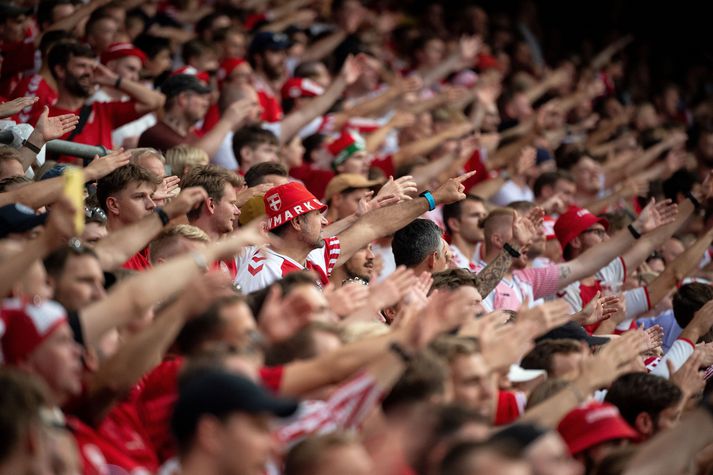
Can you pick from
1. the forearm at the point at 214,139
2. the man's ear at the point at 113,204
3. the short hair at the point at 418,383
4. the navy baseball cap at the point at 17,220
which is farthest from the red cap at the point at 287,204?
the short hair at the point at 418,383

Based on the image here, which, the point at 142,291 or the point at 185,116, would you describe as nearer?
the point at 142,291

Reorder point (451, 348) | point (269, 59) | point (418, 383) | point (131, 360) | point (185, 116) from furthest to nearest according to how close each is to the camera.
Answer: point (269, 59), point (185, 116), point (451, 348), point (418, 383), point (131, 360)

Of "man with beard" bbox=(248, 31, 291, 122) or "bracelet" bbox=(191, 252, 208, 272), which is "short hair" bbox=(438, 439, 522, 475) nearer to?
"bracelet" bbox=(191, 252, 208, 272)

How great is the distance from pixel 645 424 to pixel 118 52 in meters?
5.33

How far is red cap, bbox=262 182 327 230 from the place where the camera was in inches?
260

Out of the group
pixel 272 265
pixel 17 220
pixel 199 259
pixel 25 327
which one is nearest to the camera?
pixel 25 327

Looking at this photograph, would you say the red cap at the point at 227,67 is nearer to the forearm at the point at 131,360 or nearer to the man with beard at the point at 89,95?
the man with beard at the point at 89,95

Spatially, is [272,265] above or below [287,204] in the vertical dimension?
below

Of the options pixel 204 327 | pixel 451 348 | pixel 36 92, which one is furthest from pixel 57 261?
pixel 36 92

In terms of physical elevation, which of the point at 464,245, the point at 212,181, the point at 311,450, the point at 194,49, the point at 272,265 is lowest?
the point at 464,245

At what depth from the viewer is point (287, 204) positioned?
6.64 m

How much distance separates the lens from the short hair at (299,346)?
454 cm

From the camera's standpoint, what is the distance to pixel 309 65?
11.0m

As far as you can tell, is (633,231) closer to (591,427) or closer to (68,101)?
(591,427)
